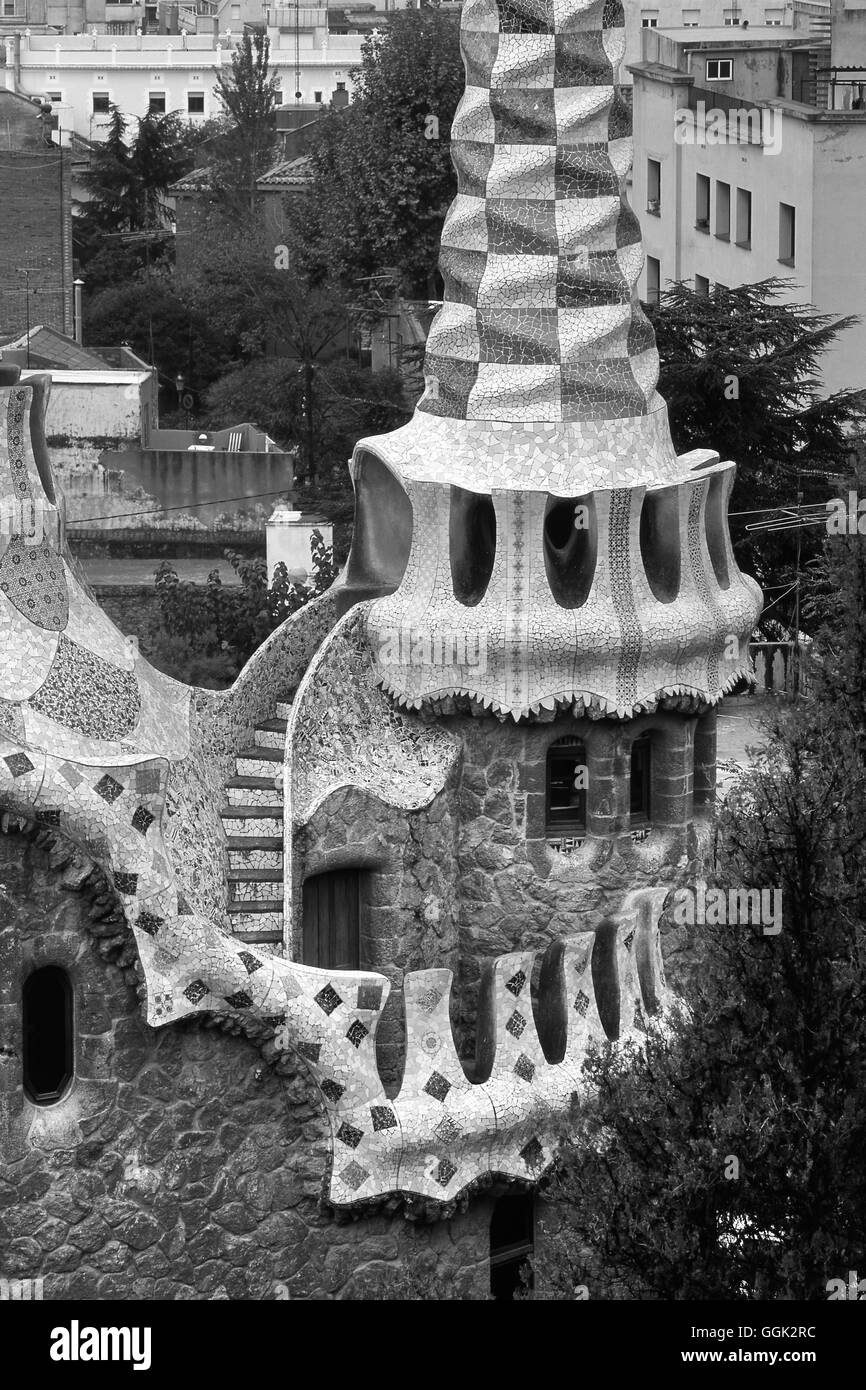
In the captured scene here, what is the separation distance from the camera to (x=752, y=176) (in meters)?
52.1

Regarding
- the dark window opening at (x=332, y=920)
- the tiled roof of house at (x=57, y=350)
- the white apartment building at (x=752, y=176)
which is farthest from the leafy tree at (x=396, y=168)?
the dark window opening at (x=332, y=920)

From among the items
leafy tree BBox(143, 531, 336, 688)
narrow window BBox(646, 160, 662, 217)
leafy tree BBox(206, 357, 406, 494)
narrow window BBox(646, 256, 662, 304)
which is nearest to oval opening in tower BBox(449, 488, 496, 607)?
leafy tree BBox(143, 531, 336, 688)

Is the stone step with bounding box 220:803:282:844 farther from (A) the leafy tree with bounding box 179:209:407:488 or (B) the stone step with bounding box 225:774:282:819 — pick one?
(A) the leafy tree with bounding box 179:209:407:488

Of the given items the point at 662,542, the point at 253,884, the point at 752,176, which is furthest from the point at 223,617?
the point at 752,176

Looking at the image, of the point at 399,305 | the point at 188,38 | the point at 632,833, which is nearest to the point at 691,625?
the point at 632,833

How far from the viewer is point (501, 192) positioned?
24.5 metres

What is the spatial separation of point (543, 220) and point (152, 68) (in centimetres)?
7254

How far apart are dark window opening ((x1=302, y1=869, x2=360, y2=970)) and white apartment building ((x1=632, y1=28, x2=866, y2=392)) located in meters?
23.2

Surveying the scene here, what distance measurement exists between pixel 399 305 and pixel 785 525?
28.7 m

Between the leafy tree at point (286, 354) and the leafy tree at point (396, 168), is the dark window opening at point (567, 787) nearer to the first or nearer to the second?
the leafy tree at point (286, 354)

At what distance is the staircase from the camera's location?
24.0 m

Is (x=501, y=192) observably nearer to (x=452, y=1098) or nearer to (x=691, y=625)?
(x=691, y=625)

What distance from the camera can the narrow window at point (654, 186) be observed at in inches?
2254

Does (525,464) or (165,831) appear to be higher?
(525,464)
